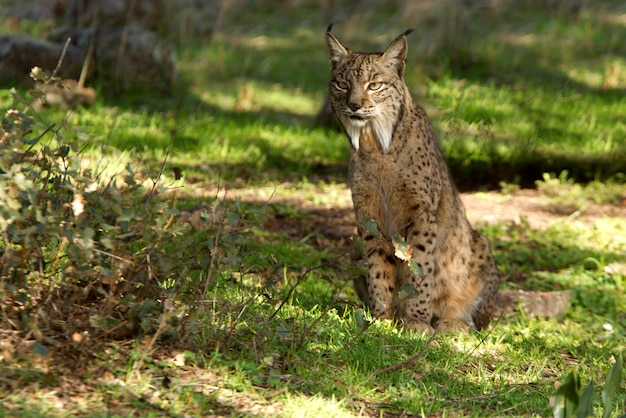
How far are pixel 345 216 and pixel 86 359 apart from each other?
4241 millimetres

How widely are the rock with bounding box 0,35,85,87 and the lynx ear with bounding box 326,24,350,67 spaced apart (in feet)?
17.2

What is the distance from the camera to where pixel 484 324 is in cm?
606

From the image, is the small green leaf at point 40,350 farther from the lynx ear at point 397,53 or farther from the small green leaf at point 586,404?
the lynx ear at point 397,53

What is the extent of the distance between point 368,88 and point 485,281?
1.60 meters

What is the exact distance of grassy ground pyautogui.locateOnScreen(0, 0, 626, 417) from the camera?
153 inches

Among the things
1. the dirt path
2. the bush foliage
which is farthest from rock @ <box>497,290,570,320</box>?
the bush foliage

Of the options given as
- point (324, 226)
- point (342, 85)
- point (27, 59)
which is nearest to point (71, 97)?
point (27, 59)

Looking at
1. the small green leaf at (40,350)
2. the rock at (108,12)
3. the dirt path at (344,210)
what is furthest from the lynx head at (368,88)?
the rock at (108,12)

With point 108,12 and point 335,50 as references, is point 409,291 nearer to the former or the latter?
point 335,50

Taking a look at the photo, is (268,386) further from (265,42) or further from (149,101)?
(265,42)

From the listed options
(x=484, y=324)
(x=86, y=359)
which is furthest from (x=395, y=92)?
(x=86, y=359)

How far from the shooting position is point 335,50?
5.61 meters

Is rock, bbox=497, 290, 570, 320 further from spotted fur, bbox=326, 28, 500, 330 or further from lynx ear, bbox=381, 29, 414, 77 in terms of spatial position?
lynx ear, bbox=381, 29, 414, 77

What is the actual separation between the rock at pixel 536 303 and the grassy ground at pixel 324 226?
78mm
